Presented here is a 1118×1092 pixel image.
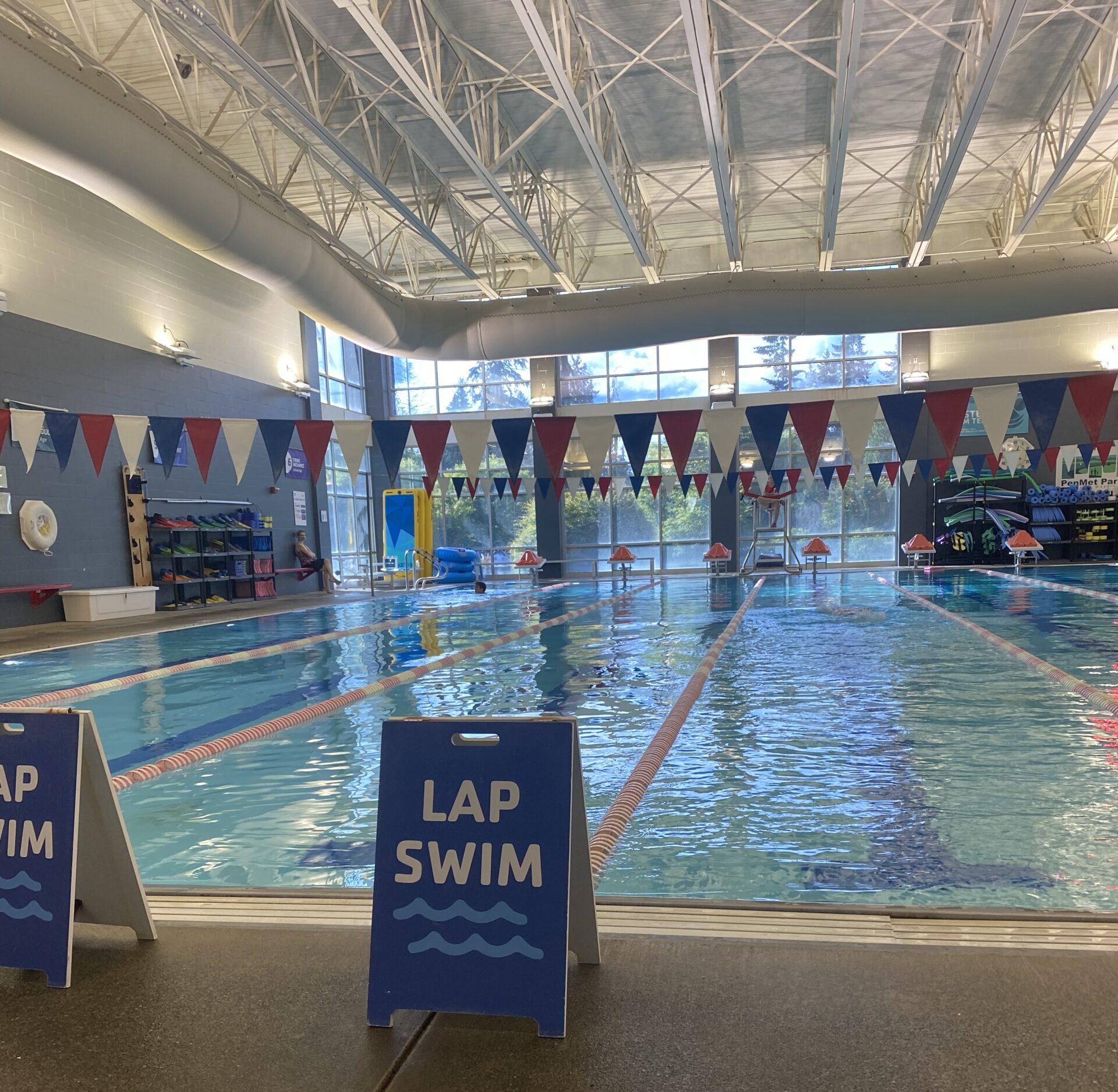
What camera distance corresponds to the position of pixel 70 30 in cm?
841

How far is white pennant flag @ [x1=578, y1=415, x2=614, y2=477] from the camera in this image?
8953 millimetres

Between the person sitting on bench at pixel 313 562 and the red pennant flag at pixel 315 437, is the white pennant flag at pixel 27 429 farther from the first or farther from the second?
the person sitting on bench at pixel 313 562

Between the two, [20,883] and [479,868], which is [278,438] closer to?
[20,883]

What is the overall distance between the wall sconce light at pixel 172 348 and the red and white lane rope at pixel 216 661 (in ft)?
18.8

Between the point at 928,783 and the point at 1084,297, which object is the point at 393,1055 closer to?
the point at 928,783

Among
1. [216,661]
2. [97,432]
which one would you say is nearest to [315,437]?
[97,432]

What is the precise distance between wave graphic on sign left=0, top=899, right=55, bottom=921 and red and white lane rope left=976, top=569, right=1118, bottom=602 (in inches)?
438

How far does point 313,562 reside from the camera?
15.9 m

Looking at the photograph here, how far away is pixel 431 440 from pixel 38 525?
17.1ft

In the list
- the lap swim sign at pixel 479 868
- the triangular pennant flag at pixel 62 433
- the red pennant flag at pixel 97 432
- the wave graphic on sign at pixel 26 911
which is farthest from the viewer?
the triangular pennant flag at pixel 62 433

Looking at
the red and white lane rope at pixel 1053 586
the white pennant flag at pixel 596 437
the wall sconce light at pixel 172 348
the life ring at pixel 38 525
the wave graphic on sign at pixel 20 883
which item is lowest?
the red and white lane rope at pixel 1053 586

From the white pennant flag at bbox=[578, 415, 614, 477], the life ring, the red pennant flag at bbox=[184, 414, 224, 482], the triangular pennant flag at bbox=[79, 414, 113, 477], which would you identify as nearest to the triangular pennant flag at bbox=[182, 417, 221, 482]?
the red pennant flag at bbox=[184, 414, 224, 482]

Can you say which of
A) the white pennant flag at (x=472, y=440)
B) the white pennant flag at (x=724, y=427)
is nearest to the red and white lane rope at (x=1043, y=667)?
the white pennant flag at (x=724, y=427)

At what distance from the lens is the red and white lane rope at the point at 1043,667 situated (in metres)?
4.67
